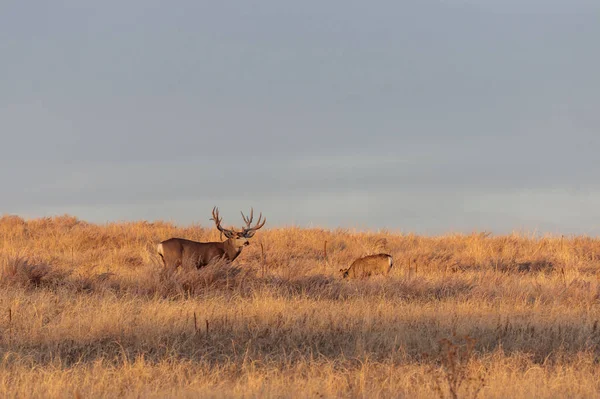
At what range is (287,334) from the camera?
8641 mm

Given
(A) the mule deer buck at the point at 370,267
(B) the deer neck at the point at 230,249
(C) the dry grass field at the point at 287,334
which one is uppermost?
(B) the deer neck at the point at 230,249

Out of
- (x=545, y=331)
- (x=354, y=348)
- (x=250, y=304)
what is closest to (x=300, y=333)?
(x=354, y=348)

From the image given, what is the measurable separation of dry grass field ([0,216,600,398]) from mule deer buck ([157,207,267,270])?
2.69 feet

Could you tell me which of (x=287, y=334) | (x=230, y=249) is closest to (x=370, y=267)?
(x=230, y=249)

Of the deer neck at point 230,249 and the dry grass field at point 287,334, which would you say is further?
the deer neck at point 230,249

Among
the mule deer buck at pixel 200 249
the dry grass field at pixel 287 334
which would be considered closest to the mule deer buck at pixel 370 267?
the dry grass field at pixel 287 334

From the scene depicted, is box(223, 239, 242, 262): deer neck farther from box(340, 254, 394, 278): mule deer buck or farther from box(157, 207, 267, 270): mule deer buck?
box(340, 254, 394, 278): mule deer buck

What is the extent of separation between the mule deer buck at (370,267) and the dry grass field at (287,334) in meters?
0.72

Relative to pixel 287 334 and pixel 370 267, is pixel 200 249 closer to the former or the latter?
pixel 370 267

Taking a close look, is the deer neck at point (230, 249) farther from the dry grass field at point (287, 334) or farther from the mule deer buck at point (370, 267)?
the mule deer buck at point (370, 267)

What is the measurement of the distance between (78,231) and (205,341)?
15.5m

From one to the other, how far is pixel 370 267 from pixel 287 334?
7814 millimetres

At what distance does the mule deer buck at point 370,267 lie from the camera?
1590 centimetres

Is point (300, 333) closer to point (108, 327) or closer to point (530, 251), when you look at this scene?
point (108, 327)
